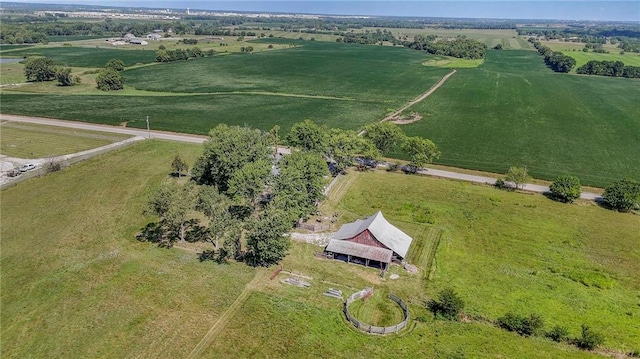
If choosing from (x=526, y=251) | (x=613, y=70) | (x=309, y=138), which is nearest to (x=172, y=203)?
(x=309, y=138)

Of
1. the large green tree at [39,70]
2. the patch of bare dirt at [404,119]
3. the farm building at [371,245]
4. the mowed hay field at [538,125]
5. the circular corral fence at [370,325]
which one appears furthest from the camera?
the large green tree at [39,70]

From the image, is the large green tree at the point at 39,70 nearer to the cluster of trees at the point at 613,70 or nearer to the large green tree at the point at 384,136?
the large green tree at the point at 384,136

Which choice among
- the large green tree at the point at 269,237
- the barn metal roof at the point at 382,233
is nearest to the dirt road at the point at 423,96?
the barn metal roof at the point at 382,233

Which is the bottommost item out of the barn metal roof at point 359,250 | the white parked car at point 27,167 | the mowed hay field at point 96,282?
the mowed hay field at point 96,282

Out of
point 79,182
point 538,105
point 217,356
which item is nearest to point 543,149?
point 538,105

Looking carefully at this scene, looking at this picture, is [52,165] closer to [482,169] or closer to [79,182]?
[79,182]

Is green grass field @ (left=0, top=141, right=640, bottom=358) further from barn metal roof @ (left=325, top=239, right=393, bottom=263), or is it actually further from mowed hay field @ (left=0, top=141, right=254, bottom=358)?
barn metal roof @ (left=325, top=239, right=393, bottom=263)

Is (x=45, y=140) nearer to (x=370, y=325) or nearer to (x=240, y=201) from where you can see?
(x=240, y=201)
